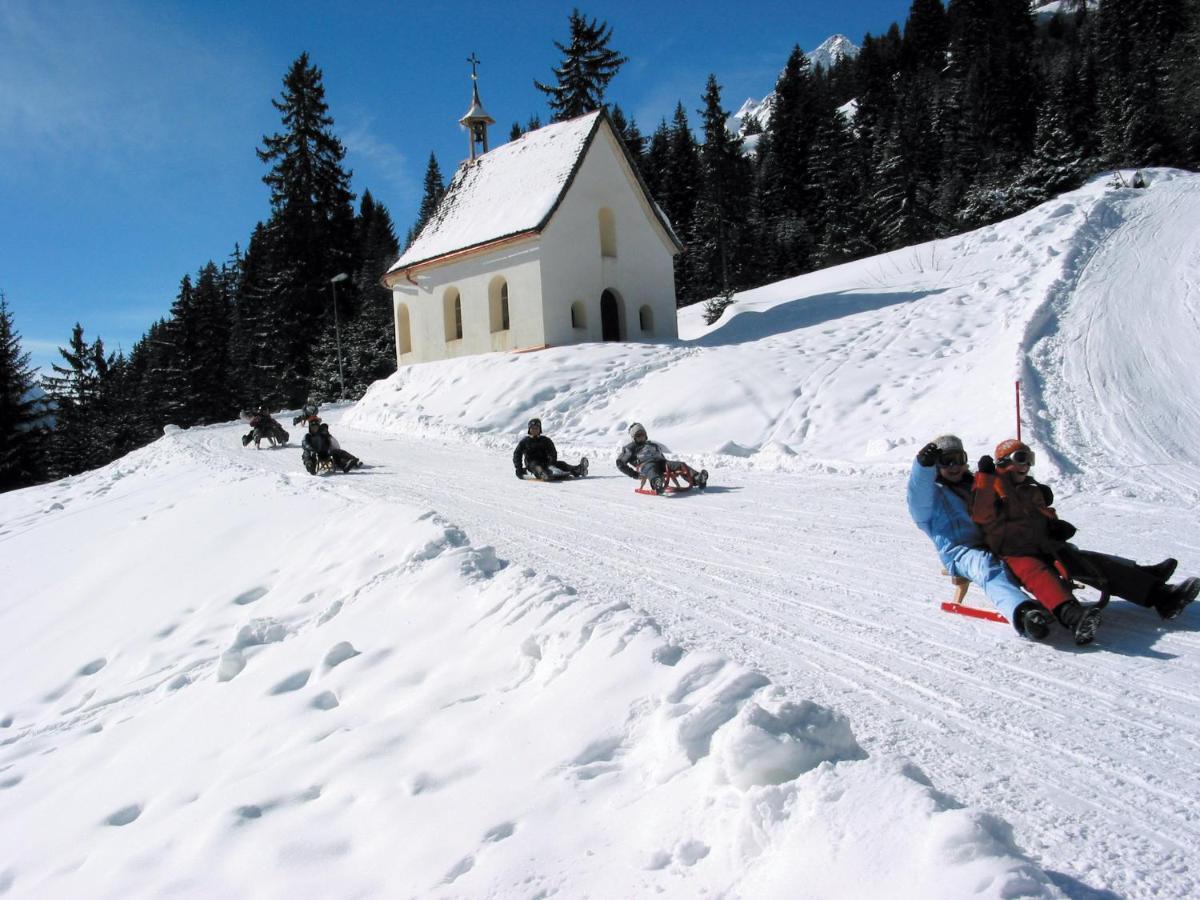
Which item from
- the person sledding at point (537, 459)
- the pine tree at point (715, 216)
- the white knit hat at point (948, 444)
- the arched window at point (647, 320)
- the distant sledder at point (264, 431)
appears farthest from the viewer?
the pine tree at point (715, 216)

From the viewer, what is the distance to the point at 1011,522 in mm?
5367

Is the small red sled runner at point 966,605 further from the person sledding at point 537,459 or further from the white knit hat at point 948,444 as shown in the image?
the person sledding at point 537,459

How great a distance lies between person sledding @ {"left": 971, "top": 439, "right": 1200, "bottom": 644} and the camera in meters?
4.79

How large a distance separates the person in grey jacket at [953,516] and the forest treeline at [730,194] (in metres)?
28.6

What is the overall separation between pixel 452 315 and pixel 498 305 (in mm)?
2512

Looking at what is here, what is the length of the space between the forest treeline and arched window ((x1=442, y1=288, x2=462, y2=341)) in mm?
12081

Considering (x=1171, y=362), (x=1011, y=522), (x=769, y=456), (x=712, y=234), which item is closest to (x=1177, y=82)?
(x=712, y=234)

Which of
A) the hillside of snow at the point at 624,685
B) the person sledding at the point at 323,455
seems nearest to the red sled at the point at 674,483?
the hillside of snow at the point at 624,685

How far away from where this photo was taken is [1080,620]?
4.57m

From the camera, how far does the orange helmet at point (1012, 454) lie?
5473 millimetres

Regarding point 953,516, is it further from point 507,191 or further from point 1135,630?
point 507,191

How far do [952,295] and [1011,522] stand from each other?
57.3 ft

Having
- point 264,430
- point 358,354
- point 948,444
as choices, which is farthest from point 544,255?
point 358,354

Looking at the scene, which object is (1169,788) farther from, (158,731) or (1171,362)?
(1171,362)
